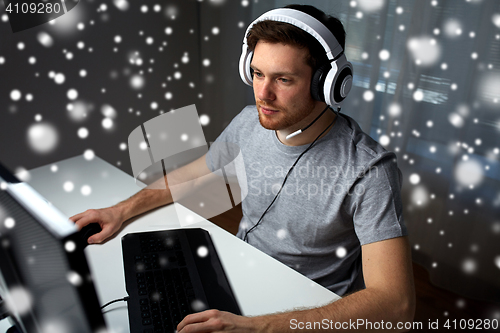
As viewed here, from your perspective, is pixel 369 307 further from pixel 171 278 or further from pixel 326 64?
pixel 326 64

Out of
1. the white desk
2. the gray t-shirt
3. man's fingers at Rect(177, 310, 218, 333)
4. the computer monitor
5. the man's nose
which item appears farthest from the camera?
the man's nose

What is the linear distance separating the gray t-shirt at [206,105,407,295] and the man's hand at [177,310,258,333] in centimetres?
35

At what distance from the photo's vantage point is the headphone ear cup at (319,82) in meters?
0.98

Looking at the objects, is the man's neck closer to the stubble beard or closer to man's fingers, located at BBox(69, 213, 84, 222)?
the stubble beard

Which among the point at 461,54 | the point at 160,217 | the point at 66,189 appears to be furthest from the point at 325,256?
the point at 461,54

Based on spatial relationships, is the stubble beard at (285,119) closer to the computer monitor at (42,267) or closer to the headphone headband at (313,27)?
the headphone headband at (313,27)

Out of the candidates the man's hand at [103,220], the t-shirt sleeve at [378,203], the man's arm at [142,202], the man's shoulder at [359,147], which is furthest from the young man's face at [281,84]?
the man's hand at [103,220]

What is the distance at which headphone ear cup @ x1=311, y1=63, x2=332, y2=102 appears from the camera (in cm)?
98

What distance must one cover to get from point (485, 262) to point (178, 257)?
1.53 metres

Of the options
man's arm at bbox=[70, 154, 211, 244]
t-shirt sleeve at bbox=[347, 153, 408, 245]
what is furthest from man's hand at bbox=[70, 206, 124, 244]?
t-shirt sleeve at bbox=[347, 153, 408, 245]

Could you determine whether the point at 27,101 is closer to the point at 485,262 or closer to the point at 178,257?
the point at 178,257
